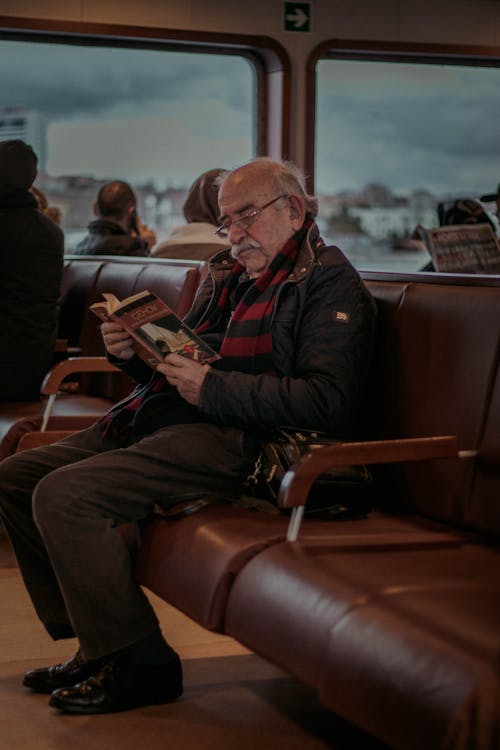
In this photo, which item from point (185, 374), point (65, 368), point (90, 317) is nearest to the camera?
point (185, 374)

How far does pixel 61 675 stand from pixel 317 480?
2.68 feet

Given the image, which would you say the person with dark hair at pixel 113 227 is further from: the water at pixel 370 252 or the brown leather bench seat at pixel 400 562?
the brown leather bench seat at pixel 400 562

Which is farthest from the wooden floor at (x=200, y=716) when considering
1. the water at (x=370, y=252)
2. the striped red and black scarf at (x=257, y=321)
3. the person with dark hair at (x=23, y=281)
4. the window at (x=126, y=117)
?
the water at (x=370, y=252)

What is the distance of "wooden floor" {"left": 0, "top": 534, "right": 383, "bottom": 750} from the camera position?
2535 millimetres

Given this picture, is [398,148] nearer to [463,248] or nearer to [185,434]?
[463,248]

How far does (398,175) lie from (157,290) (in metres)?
4.90

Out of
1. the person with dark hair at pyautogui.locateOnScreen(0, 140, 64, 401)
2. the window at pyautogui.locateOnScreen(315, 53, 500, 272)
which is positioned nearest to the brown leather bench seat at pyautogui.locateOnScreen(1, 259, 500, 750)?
the person with dark hair at pyautogui.locateOnScreen(0, 140, 64, 401)

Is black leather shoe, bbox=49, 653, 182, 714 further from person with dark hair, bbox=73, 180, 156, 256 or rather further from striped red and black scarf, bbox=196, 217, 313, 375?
person with dark hair, bbox=73, 180, 156, 256

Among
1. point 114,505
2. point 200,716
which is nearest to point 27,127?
point 114,505

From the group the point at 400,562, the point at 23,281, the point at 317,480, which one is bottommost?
the point at 400,562

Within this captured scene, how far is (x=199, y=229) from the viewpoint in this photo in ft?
17.1

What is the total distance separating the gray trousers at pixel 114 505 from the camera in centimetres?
260

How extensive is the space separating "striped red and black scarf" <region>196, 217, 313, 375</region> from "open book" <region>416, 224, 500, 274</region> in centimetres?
119

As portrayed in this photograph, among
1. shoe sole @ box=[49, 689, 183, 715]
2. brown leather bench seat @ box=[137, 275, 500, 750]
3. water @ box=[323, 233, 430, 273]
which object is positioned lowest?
shoe sole @ box=[49, 689, 183, 715]
